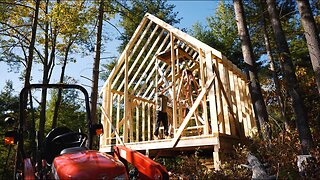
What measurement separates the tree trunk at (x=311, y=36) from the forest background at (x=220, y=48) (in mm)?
81

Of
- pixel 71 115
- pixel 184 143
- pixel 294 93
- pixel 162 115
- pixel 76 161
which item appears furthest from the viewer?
pixel 71 115

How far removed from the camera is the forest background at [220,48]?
5664 millimetres

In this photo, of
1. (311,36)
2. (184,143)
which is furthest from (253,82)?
(184,143)

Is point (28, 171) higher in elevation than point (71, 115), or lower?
lower

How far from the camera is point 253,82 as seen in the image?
7027 millimetres

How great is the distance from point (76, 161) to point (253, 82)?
5.81 meters

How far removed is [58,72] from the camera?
16094mm

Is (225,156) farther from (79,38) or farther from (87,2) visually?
(87,2)

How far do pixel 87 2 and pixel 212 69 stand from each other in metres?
8.17

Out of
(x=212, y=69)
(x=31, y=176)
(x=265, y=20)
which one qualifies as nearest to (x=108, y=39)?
(x=212, y=69)

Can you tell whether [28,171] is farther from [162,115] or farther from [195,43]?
[162,115]

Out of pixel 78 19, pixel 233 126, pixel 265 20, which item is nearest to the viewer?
pixel 233 126

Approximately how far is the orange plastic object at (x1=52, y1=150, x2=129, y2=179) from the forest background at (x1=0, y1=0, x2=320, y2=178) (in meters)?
2.51

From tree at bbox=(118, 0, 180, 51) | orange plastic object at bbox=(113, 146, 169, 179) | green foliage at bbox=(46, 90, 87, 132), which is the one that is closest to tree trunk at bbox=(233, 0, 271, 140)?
orange plastic object at bbox=(113, 146, 169, 179)
